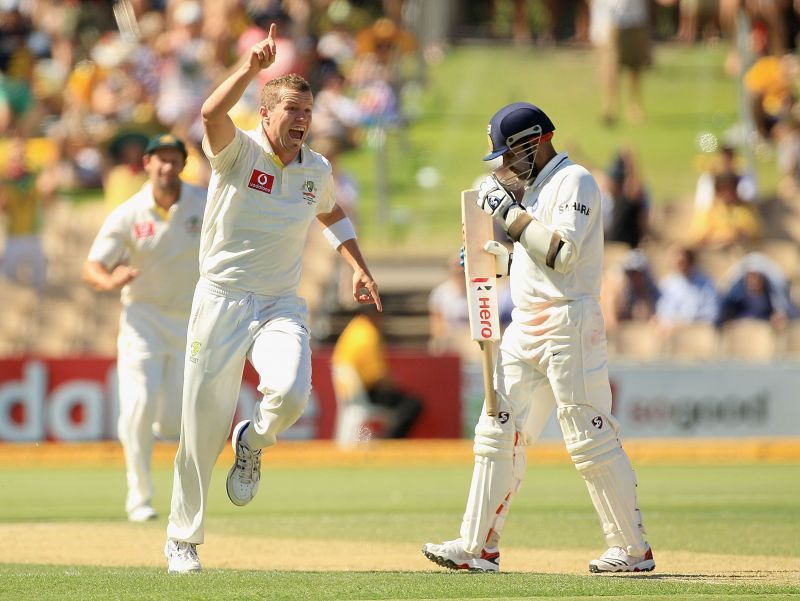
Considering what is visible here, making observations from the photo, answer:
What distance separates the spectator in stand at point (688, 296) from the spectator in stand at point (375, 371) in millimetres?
3232

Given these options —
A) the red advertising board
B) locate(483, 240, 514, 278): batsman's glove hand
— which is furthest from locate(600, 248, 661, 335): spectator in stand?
locate(483, 240, 514, 278): batsman's glove hand

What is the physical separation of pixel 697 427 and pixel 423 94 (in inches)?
378

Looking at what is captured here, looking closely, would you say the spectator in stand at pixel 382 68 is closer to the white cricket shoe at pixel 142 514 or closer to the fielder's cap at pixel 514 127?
the white cricket shoe at pixel 142 514

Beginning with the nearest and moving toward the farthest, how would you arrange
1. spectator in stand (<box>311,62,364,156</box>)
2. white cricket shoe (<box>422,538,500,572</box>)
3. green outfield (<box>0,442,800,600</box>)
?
green outfield (<box>0,442,800,600</box>) → white cricket shoe (<box>422,538,500,572</box>) → spectator in stand (<box>311,62,364,156</box>)

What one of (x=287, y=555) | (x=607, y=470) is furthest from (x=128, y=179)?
(x=607, y=470)

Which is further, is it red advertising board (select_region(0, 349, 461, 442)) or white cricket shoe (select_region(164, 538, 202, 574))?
red advertising board (select_region(0, 349, 461, 442))

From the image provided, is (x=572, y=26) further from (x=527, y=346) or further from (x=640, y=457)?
(x=527, y=346)

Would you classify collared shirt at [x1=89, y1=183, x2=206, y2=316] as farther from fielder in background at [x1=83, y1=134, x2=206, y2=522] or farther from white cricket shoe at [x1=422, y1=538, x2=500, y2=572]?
white cricket shoe at [x1=422, y1=538, x2=500, y2=572]

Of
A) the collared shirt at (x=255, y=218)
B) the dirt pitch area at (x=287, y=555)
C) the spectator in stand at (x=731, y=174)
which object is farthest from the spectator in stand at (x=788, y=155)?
the collared shirt at (x=255, y=218)

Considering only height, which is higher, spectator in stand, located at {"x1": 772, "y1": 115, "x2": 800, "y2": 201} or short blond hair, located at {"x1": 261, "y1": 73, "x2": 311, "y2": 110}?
short blond hair, located at {"x1": 261, "y1": 73, "x2": 311, "y2": 110}

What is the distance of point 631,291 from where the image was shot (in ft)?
61.9

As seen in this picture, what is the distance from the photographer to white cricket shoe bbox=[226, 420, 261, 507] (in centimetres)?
798

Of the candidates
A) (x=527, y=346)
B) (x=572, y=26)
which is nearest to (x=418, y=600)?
(x=527, y=346)

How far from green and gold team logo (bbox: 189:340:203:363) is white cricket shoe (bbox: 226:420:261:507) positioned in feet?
1.51
